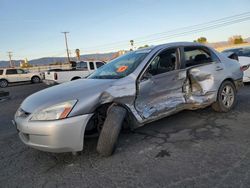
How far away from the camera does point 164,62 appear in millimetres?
4246

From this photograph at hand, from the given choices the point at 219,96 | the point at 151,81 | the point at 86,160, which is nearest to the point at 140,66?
the point at 151,81

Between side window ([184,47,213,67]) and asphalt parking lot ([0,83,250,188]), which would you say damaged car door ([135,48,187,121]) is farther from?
asphalt parking lot ([0,83,250,188])

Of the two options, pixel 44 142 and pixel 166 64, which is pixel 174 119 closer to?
pixel 166 64

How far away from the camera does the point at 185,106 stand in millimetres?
4402

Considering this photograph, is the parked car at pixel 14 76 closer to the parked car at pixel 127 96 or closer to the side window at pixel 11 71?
the side window at pixel 11 71

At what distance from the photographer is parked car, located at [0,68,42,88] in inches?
861

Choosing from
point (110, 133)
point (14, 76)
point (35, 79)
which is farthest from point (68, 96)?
point (35, 79)

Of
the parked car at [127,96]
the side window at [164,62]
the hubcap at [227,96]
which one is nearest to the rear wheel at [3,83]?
the parked car at [127,96]

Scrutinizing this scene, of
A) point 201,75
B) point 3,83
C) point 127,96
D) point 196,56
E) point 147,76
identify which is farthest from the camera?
point 3,83

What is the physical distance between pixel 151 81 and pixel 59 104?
5.16 feet

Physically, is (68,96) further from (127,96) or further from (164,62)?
(164,62)

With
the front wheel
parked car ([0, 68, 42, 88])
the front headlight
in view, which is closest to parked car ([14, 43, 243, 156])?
the front headlight

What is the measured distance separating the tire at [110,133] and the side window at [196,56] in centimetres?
199

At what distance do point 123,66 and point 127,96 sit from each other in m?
0.78
